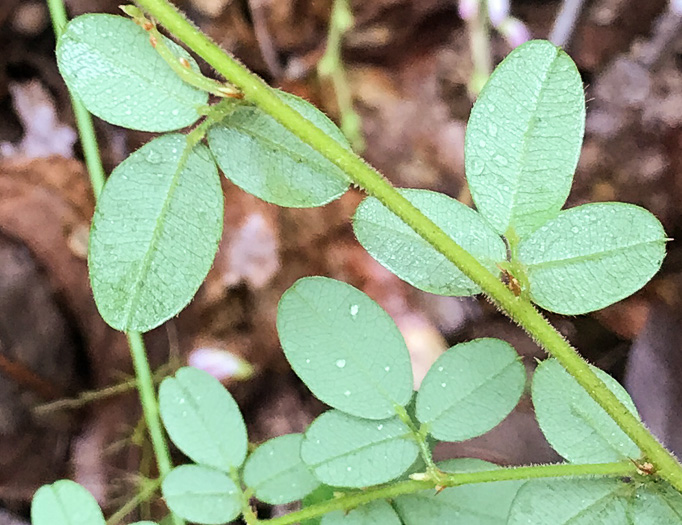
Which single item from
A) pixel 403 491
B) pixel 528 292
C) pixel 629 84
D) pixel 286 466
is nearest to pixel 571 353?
pixel 528 292

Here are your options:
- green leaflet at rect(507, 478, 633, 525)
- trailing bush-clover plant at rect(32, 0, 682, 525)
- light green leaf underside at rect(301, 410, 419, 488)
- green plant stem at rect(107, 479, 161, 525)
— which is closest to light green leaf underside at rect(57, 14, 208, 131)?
trailing bush-clover plant at rect(32, 0, 682, 525)

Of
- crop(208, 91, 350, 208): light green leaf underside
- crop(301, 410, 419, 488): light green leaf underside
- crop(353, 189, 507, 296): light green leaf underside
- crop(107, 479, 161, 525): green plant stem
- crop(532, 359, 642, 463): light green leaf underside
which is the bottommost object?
crop(107, 479, 161, 525): green plant stem

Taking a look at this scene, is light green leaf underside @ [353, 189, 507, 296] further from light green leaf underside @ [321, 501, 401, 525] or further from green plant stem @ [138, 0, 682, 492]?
light green leaf underside @ [321, 501, 401, 525]

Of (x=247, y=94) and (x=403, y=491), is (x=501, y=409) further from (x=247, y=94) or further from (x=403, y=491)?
(x=247, y=94)

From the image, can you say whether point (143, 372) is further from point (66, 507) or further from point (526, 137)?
point (526, 137)

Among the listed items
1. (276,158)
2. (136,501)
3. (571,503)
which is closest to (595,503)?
(571,503)

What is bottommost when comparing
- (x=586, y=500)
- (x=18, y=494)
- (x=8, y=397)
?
(x=18, y=494)

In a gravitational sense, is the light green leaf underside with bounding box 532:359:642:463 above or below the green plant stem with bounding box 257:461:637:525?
above

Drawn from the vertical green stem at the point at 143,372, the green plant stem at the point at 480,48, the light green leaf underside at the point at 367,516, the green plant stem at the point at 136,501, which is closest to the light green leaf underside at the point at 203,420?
the light green leaf underside at the point at 367,516
